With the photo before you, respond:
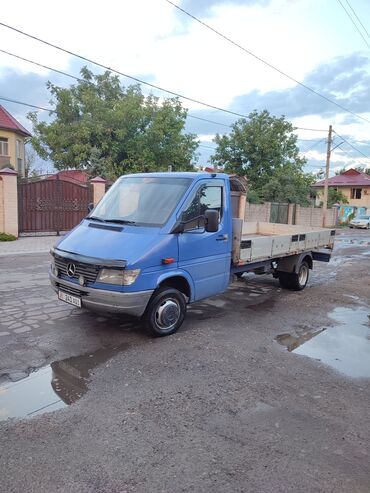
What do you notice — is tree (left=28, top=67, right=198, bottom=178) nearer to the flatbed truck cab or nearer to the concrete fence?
the concrete fence

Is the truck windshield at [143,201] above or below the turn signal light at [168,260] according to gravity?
above

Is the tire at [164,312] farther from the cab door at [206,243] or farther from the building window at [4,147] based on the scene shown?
Answer: the building window at [4,147]

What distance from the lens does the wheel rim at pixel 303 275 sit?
342 inches

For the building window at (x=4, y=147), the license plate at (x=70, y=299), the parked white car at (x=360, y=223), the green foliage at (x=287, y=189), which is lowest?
the parked white car at (x=360, y=223)

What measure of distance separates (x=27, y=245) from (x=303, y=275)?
960cm

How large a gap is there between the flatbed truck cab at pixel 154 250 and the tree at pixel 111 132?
19.0 m

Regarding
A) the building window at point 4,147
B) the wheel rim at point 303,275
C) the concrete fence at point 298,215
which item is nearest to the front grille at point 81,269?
the wheel rim at point 303,275

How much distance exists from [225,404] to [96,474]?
1.41 m

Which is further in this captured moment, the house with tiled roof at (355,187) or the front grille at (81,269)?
the house with tiled roof at (355,187)

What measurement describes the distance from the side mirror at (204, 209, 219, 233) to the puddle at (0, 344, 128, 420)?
Answer: 2122mm

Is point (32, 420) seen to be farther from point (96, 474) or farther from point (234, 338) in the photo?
point (234, 338)

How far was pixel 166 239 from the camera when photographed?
16.3ft

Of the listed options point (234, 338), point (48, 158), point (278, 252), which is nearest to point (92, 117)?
point (48, 158)

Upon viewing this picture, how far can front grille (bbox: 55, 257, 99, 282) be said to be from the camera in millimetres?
4750
